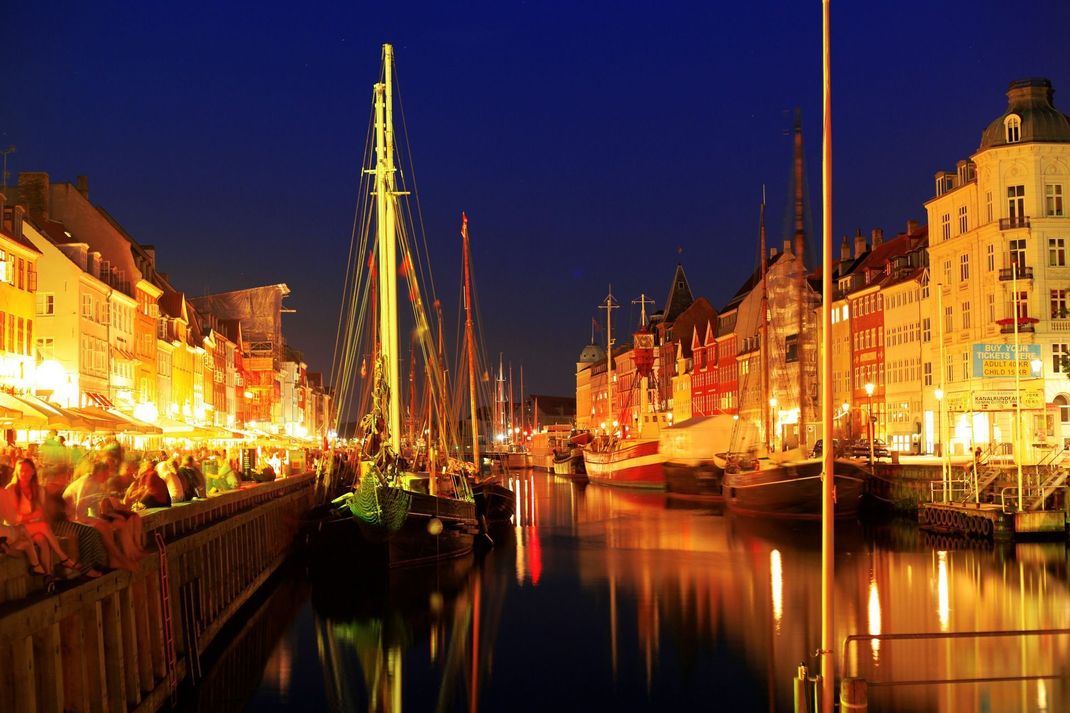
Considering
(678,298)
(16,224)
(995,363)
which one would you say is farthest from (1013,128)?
(678,298)

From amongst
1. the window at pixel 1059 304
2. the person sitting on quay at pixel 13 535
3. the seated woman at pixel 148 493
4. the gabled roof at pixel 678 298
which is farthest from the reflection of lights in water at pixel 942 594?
the gabled roof at pixel 678 298

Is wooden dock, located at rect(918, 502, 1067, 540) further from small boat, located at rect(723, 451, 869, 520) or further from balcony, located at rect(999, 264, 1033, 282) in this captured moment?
balcony, located at rect(999, 264, 1033, 282)

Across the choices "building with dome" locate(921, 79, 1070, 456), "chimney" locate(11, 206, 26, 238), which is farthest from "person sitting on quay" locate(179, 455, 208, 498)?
"building with dome" locate(921, 79, 1070, 456)

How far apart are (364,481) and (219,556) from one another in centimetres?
941

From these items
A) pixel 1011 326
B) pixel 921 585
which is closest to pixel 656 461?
pixel 1011 326

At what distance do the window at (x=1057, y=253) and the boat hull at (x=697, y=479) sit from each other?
25.8 meters

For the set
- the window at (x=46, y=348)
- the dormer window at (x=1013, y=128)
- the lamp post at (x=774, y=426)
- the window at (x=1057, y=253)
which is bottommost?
the lamp post at (x=774, y=426)

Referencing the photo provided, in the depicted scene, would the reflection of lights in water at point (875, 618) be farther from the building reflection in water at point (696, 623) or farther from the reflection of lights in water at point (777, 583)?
the reflection of lights in water at point (777, 583)

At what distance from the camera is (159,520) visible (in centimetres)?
2039

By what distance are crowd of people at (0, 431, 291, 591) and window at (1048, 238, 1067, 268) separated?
4749 cm

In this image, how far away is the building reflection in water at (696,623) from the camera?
75.8 ft

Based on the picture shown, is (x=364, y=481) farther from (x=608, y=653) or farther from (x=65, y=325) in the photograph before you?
(x=65, y=325)

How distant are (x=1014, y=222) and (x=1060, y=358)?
7.15m

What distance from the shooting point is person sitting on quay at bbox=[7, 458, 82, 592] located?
13.9 metres
